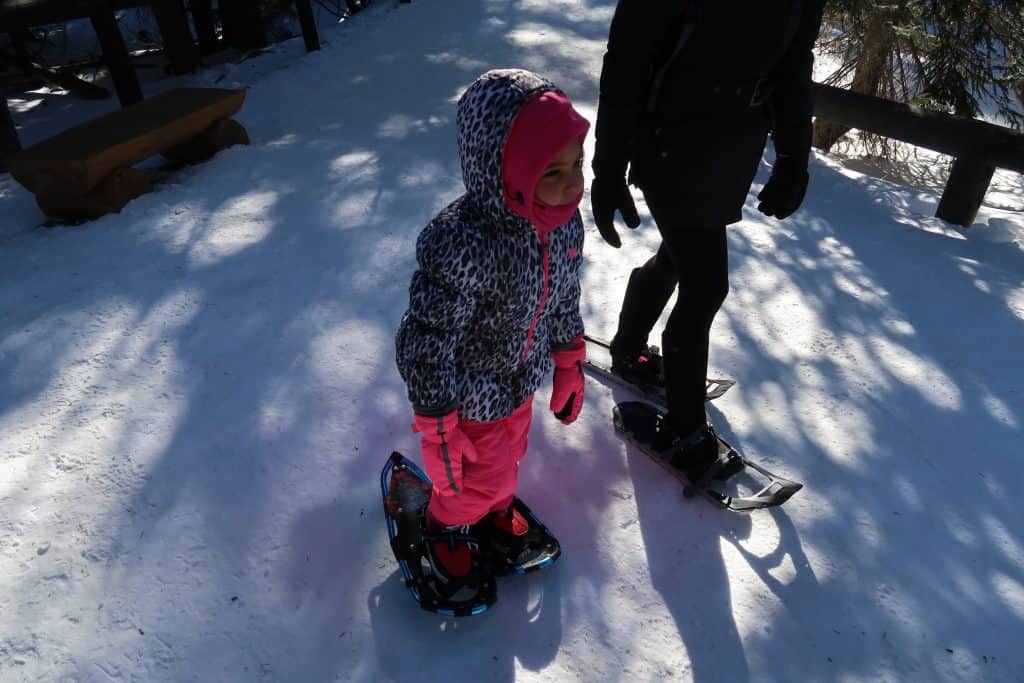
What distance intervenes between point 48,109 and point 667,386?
21.7 ft

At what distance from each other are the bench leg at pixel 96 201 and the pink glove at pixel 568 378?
3209 millimetres

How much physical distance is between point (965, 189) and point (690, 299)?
3.05 meters

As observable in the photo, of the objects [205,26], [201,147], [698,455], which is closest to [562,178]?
[698,455]

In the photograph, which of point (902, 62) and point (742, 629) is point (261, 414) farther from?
point (902, 62)

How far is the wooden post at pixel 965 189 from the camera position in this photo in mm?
4336

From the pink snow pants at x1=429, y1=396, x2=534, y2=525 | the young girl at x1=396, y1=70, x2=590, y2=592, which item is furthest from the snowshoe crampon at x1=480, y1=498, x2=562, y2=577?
the pink snow pants at x1=429, y1=396, x2=534, y2=525

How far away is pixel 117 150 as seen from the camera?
409 cm

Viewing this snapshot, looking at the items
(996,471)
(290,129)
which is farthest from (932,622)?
(290,129)

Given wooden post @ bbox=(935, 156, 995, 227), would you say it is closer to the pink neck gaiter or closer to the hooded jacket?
the hooded jacket

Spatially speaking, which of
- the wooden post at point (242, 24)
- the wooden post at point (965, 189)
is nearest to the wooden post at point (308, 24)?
the wooden post at point (242, 24)

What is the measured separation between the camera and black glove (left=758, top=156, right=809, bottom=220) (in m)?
2.43

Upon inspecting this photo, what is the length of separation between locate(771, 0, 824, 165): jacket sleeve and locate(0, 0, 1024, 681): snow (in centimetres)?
109

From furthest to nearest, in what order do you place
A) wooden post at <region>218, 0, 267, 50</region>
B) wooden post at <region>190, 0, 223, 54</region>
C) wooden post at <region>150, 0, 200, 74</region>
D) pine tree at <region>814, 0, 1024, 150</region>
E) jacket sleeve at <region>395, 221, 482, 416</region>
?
wooden post at <region>190, 0, 223, 54</region> → wooden post at <region>218, 0, 267, 50</region> → wooden post at <region>150, 0, 200, 74</region> → pine tree at <region>814, 0, 1024, 150</region> → jacket sleeve at <region>395, 221, 482, 416</region>

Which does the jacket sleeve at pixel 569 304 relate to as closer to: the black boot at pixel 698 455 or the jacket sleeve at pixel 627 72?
the jacket sleeve at pixel 627 72
